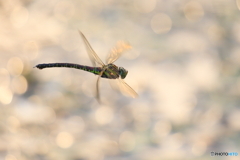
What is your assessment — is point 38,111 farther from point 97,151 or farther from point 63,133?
point 97,151

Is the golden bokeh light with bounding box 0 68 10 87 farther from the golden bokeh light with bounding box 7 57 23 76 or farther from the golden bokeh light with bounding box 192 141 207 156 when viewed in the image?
the golden bokeh light with bounding box 192 141 207 156

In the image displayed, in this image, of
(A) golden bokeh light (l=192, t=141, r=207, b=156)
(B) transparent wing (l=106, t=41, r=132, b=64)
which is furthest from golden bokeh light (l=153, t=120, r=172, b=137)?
(B) transparent wing (l=106, t=41, r=132, b=64)

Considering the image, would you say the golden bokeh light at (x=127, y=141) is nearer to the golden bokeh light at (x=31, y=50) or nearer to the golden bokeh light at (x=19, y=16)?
the golden bokeh light at (x=31, y=50)

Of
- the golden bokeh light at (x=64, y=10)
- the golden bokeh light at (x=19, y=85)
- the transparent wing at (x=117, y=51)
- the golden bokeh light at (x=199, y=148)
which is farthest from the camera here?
the golden bokeh light at (x=64, y=10)

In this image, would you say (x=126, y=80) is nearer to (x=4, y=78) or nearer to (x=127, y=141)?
(x=127, y=141)

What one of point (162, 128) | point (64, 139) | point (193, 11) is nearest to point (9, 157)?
point (64, 139)

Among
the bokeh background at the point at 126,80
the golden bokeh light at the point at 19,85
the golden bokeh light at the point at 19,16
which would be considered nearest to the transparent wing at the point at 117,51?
the bokeh background at the point at 126,80


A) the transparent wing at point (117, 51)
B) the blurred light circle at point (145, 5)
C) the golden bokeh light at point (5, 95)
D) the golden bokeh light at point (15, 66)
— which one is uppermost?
the blurred light circle at point (145, 5)
